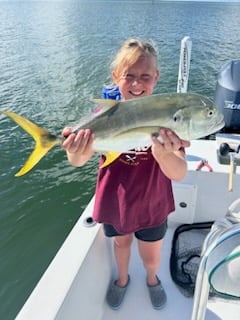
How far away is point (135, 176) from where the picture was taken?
1.83m

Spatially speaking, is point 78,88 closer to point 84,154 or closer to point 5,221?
point 5,221

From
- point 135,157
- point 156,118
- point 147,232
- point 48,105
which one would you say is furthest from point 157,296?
point 48,105

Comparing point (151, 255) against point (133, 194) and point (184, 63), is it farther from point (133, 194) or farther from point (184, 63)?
point (184, 63)

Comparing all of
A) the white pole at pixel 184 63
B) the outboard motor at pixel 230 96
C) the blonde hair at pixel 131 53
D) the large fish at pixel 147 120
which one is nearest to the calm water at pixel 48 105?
the white pole at pixel 184 63

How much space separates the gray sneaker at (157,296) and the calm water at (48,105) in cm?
185

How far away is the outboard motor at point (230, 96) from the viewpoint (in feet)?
11.5

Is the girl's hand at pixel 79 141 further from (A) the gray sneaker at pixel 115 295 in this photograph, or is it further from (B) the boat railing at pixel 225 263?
(A) the gray sneaker at pixel 115 295

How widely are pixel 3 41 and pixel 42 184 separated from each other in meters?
12.6

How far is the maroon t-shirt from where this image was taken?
1818mm

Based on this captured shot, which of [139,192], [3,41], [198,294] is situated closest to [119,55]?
[139,192]

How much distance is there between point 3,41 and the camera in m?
16.1

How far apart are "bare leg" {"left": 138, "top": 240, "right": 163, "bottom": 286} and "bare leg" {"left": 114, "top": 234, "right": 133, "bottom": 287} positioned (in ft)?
0.25

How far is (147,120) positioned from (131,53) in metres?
0.49

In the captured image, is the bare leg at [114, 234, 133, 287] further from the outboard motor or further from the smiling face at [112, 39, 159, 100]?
the outboard motor
